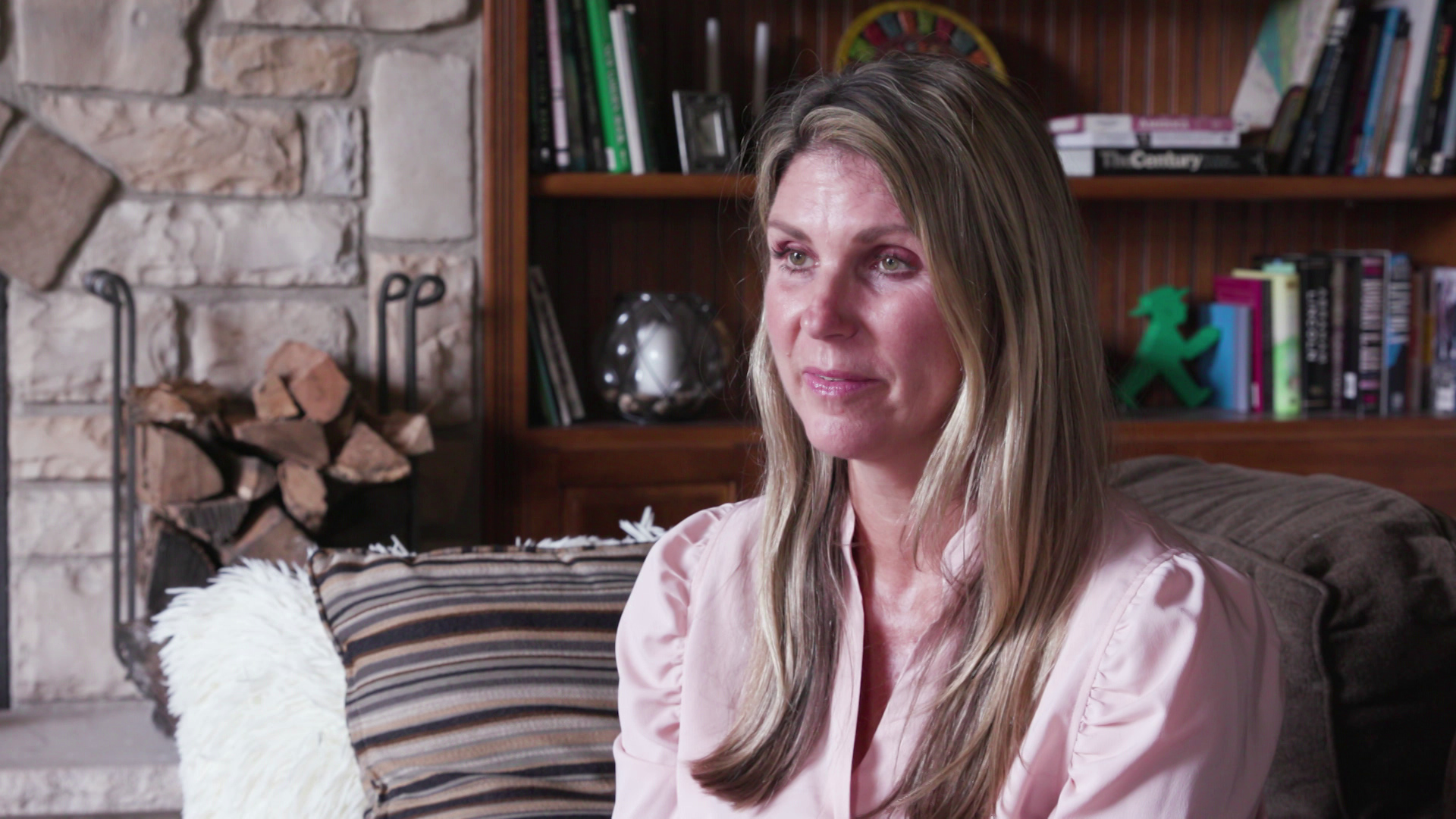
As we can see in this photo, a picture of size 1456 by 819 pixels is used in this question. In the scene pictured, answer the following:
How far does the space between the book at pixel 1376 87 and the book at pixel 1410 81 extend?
0.08 feet

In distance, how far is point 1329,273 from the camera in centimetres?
240

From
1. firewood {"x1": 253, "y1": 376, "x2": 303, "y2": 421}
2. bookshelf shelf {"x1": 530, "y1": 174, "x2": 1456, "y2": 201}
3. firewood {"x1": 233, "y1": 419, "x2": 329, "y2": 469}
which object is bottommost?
firewood {"x1": 233, "y1": 419, "x2": 329, "y2": 469}

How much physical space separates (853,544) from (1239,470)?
62 cm

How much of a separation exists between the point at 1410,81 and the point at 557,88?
5.03ft

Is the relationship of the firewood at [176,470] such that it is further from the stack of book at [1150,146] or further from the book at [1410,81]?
the book at [1410,81]

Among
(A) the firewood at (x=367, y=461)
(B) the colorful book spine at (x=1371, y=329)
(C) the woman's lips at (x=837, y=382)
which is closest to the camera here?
(C) the woman's lips at (x=837, y=382)

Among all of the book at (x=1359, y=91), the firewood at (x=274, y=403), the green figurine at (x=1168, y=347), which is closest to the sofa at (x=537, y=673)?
the firewood at (x=274, y=403)

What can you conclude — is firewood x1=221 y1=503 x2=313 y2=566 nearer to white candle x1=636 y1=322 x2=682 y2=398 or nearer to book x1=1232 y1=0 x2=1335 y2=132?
white candle x1=636 y1=322 x2=682 y2=398

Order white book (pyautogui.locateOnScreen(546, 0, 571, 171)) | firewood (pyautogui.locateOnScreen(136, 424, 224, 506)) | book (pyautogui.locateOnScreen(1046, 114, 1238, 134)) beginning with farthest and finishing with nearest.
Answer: book (pyautogui.locateOnScreen(1046, 114, 1238, 134)), white book (pyautogui.locateOnScreen(546, 0, 571, 171)), firewood (pyautogui.locateOnScreen(136, 424, 224, 506))

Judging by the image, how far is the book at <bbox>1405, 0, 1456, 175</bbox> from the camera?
235 centimetres

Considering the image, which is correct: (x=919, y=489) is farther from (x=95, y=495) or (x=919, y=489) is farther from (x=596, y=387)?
(x=95, y=495)

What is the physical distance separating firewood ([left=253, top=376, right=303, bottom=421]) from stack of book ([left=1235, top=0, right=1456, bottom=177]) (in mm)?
Answer: 1781

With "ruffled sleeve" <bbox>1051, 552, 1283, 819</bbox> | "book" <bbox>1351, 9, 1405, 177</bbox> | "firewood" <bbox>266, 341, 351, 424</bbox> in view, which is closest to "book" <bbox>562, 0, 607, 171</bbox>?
"firewood" <bbox>266, 341, 351, 424</bbox>

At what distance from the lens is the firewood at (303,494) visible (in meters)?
1.81
